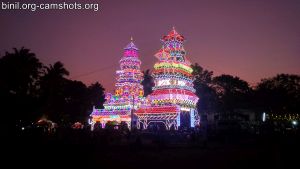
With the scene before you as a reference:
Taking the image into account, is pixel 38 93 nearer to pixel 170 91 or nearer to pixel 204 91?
pixel 170 91

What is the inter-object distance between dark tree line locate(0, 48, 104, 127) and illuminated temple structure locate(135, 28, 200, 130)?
1403 centimetres

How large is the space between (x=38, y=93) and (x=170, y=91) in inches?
906

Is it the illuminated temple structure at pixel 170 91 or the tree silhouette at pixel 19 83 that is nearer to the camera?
the tree silhouette at pixel 19 83

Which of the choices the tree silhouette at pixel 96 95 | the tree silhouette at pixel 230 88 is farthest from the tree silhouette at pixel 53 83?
the tree silhouette at pixel 230 88

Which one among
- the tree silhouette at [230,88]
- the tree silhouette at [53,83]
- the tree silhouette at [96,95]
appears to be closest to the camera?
the tree silhouette at [53,83]

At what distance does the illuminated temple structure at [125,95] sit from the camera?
50.0m

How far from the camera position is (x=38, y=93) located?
55031mm

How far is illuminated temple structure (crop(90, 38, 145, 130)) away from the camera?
5003 centimetres

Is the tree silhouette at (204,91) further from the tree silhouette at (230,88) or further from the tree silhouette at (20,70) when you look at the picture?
the tree silhouette at (20,70)

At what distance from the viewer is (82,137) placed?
30562 mm

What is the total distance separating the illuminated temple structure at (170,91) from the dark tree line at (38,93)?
1403 cm

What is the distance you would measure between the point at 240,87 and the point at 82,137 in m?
52.1

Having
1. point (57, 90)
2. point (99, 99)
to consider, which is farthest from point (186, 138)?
point (99, 99)

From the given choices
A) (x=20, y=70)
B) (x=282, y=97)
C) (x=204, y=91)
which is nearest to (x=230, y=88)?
(x=204, y=91)
